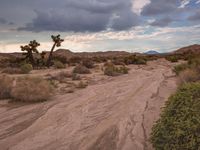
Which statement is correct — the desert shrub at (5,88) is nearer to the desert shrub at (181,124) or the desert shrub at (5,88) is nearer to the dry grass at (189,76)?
→ the dry grass at (189,76)

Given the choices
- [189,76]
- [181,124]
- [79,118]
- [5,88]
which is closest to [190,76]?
[189,76]

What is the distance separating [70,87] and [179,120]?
12.5 metres

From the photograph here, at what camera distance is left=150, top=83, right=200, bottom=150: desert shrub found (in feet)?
18.2

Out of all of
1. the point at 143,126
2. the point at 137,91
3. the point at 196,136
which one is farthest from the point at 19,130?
the point at 137,91

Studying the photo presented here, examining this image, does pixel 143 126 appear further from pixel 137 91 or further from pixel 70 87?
pixel 70 87

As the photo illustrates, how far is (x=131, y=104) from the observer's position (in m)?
12.2

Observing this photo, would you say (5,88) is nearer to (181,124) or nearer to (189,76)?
(189,76)

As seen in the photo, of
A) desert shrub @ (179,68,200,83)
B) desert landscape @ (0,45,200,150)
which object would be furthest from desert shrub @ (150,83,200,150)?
desert shrub @ (179,68,200,83)

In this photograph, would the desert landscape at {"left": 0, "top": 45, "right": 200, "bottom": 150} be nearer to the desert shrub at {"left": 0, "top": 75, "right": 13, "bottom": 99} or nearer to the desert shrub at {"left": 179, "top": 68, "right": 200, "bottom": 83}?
the desert shrub at {"left": 0, "top": 75, "right": 13, "bottom": 99}

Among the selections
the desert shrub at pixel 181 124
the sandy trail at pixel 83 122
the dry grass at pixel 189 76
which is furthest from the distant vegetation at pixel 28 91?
the desert shrub at pixel 181 124

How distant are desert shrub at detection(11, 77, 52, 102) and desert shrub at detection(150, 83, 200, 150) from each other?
812 cm

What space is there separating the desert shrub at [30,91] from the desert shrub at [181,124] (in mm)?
8116

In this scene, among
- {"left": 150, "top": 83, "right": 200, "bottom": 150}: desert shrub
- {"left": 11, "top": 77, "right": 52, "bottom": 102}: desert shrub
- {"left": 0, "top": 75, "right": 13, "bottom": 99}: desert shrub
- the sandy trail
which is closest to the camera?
{"left": 150, "top": 83, "right": 200, "bottom": 150}: desert shrub

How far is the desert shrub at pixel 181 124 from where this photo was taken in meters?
5.55
